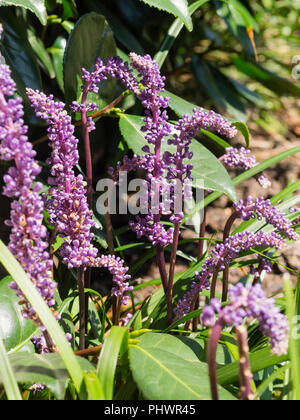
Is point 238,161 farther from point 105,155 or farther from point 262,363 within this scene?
point 105,155

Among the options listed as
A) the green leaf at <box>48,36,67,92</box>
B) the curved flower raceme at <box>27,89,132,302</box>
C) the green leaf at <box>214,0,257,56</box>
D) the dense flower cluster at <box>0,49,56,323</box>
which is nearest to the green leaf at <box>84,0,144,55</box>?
the green leaf at <box>48,36,67,92</box>

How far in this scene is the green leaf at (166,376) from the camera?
0.68 metres

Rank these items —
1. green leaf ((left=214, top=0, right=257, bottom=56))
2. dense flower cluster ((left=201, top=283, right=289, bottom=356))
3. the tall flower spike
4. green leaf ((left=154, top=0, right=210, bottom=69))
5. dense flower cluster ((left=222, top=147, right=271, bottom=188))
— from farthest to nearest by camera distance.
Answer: green leaf ((left=214, top=0, right=257, bottom=56)), green leaf ((left=154, top=0, right=210, bottom=69)), dense flower cluster ((left=222, top=147, right=271, bottom=188)), the tall flower spike, dense flower cluster ((left=201, top=283, right=289, bottom=356))

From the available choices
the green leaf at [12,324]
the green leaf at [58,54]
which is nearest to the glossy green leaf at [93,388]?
Answer: the green leaf at [12,324]

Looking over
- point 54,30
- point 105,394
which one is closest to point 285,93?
point 54,30

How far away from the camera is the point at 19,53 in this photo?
1236 millimetres

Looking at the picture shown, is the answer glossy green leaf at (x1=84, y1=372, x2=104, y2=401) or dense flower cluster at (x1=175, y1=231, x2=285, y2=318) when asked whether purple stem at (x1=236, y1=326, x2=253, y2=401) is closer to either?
glossy green leaf at (x1=84, y1=372, x2=104, y2=401)

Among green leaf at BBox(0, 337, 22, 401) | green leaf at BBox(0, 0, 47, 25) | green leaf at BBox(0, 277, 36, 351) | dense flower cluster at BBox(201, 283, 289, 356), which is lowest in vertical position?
green leaf at BBox(0, 277, 36, 351)

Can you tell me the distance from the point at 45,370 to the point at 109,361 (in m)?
0.09

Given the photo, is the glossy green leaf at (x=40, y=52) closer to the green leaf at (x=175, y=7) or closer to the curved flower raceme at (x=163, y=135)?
the green leaf at (x=175, y=7)

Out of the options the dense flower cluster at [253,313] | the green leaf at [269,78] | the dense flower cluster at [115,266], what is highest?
the green leaf at [269,78]

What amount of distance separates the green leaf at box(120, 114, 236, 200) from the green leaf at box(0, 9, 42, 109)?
26cm

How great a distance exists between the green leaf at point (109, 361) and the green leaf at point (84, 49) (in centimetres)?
58

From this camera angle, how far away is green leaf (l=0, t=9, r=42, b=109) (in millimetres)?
1222
